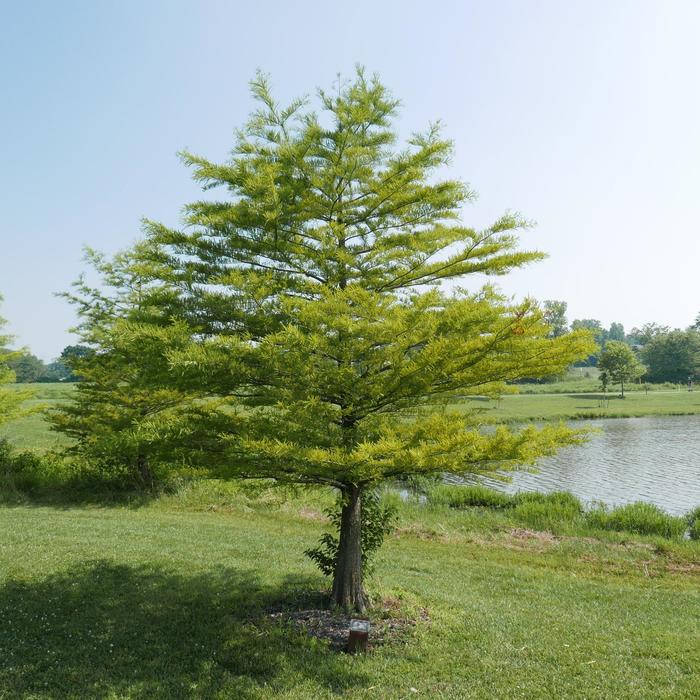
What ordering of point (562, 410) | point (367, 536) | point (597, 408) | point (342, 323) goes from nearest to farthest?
1. point (342, 323)
2. point (367, 536)
3. point (562, 410)
4. point (597, 408)

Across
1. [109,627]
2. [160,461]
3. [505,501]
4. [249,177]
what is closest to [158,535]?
[109,627]

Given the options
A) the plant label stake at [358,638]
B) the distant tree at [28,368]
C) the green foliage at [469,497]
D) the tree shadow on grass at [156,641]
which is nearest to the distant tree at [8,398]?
the tree shadow on grass at [156,641]

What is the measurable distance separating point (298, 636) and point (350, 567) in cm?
109

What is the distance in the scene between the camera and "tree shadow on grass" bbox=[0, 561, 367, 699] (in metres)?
5.48

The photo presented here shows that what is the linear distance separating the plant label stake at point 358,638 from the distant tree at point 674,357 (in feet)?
321

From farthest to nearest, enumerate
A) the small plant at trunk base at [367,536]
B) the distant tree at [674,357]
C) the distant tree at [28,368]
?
the distant tree at [28,368] < the distant tree at [674,357] < the small plant at trunk base at [367,536]

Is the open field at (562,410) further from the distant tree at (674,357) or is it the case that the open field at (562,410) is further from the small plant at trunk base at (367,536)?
the distant tree at (674,357)

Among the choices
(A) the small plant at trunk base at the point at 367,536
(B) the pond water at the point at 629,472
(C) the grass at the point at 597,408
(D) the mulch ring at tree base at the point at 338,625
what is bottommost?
(B) the pond water at the point at 629,472

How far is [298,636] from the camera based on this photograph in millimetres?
6562

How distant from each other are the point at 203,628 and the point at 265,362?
3768 millimetres

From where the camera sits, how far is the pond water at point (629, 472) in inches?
740

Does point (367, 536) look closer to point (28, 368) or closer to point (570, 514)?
point (570, 514)

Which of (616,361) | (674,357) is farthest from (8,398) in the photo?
(674,357)

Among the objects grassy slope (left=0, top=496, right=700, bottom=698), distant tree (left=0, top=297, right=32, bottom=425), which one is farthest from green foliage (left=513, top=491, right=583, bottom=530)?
distant tree (left=0, top=297, right=32, bottom=425)
